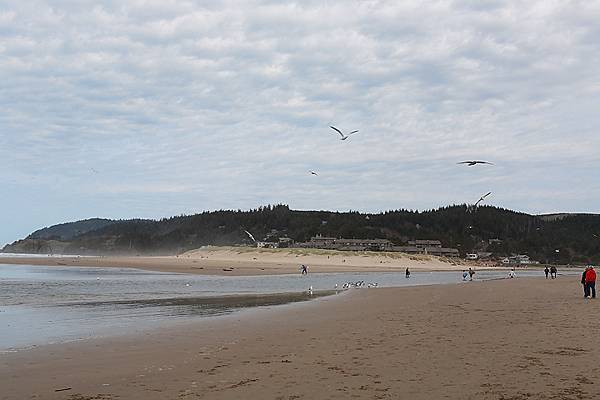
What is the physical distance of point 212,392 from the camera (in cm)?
702

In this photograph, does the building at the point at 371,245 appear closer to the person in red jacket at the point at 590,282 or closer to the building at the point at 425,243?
the building at the point at 425,243

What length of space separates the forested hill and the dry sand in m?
131

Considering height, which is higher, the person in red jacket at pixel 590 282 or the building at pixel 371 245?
the building at pixel 371 245

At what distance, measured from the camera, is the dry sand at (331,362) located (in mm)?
7039

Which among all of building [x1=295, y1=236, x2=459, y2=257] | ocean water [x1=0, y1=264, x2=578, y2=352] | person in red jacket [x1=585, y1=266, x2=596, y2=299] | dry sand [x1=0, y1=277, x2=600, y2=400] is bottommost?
ocean water [x1=0, y1=264, x2=578, y2=352]

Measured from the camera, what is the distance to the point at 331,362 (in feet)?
29.3

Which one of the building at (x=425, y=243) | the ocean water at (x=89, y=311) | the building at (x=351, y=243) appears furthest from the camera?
the building at (x=425, y=243)

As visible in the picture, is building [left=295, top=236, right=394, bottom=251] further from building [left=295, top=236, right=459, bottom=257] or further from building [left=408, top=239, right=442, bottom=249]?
building [left=408, top=239, right=442, bottom=249]

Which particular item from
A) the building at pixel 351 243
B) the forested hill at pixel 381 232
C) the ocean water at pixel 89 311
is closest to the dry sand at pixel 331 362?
the ocean water at pixel 89 311

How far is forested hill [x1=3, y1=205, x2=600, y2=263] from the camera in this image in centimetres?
14938

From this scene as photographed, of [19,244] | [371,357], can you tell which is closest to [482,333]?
[371,357]

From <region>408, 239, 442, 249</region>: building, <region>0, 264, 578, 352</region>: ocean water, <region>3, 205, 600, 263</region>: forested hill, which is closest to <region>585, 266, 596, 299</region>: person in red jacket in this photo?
<region>0, 264, 578, 352</region>: ocean water

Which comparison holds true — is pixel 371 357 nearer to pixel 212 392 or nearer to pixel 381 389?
pixel 381 389

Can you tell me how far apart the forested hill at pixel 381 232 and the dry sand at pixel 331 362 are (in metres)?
131
